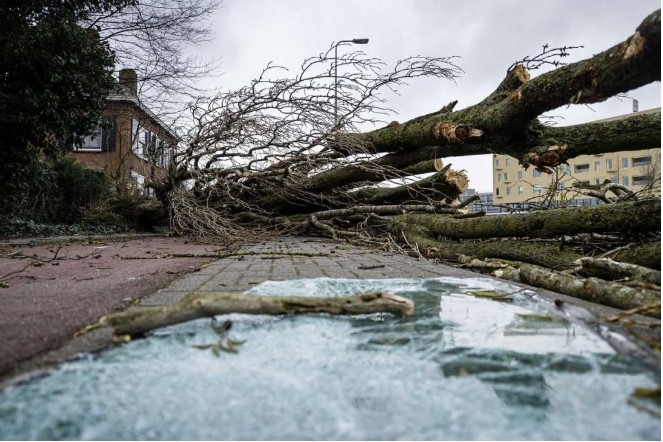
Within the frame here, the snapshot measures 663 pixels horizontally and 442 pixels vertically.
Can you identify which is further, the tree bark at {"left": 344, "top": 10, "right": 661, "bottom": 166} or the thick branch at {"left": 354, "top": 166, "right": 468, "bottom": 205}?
the thick branch at {"left": 354, "top": 166, "right": 468, "bottom": 205}

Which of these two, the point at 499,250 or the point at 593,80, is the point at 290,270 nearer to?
the point at 499,250

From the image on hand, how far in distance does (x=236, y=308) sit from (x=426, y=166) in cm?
534

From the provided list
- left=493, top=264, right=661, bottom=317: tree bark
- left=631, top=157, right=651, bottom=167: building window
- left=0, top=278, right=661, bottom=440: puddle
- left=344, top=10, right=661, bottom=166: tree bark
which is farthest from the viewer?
left=631, top=157, right=651, bottom=167: building window

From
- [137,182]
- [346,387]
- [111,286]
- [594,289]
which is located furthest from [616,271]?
[137,182]

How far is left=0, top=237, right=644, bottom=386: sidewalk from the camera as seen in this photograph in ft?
4.44

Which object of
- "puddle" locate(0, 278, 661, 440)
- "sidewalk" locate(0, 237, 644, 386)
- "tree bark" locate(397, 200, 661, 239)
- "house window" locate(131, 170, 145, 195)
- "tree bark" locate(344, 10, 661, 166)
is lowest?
"puddle" locate(0, 278, 661, 440)

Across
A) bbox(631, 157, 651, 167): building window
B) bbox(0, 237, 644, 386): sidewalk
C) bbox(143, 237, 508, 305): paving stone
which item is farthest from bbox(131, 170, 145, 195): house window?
bbox(631, 157, 651, 167): building window

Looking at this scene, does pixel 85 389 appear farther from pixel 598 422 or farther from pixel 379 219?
pixel 379 219

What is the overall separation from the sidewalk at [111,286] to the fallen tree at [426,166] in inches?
32.1

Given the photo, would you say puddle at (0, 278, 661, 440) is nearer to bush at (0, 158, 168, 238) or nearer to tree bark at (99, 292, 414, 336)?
tree bark at (99, 292, 414, 336)

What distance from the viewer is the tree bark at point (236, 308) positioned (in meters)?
1.42

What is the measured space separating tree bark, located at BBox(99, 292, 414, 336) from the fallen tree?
6.10 feet

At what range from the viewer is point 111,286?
244 centimetres

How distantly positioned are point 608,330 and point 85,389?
5.08 ft
